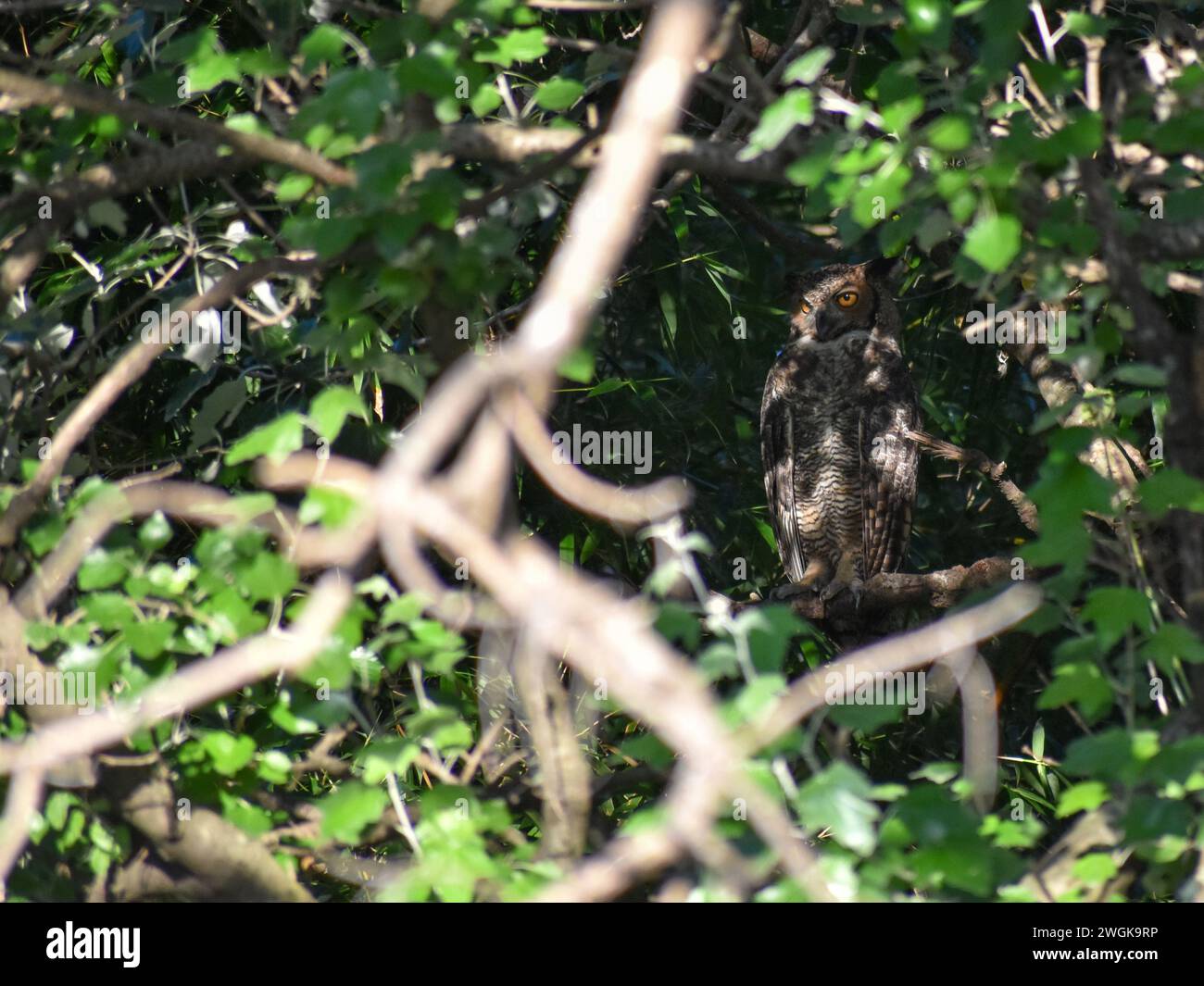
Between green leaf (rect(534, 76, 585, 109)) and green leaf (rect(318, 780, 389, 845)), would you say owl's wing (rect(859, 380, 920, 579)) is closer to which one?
green leaf (rect(534, 76, 585, 109))

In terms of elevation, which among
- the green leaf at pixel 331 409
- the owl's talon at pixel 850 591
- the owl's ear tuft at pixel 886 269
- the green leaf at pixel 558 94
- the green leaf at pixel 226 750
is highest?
the owl's ear tuft at pixel 886 269

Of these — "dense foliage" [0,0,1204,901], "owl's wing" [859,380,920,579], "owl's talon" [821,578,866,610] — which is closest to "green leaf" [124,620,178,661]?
"dense foliage" [0,0,1204,901]

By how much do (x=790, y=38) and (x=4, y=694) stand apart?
1.78m

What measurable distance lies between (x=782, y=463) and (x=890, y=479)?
0.37 metres

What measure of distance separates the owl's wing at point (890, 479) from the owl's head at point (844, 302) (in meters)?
0.21

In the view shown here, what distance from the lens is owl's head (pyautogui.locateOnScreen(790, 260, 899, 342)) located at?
3934 mm

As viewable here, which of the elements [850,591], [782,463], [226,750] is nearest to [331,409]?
[226,750]

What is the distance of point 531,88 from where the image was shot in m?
2.54

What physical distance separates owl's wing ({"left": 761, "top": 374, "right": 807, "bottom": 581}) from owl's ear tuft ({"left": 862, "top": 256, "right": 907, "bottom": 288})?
446 millimetres

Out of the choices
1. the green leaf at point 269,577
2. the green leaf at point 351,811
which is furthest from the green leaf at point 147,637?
the green leaf at point 351,811

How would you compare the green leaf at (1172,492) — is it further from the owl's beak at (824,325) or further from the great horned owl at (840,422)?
the owl's beak at (824,325)

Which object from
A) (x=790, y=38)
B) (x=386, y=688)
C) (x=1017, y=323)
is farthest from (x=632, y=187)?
(x=386, y=688)

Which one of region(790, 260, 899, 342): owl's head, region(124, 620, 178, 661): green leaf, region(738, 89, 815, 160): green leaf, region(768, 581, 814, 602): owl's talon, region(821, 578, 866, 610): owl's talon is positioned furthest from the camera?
region(790, 260, 899, 342): owl's head

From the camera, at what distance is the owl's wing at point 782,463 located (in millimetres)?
3953
